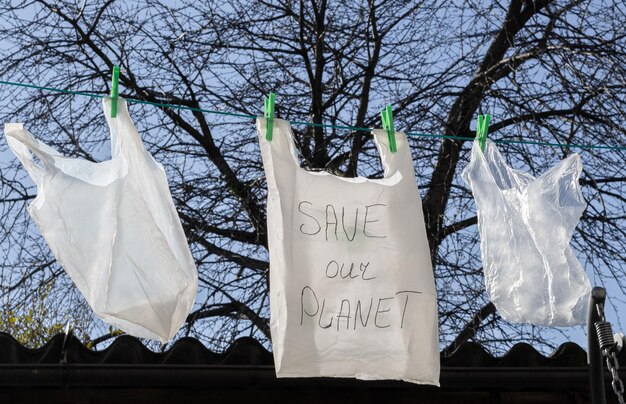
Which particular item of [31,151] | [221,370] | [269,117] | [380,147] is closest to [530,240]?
[380,147]

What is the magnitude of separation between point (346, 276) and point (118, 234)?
0.61 meters

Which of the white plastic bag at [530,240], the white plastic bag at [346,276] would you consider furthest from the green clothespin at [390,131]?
the white plastic bag at [530,240]

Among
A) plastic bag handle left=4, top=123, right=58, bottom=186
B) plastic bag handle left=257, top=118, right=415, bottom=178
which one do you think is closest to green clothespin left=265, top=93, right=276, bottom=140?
plastic bag handle left=257, top=118, right=415, bottom=178

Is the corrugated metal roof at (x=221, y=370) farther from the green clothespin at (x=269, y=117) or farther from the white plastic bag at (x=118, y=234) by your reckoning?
the green clothespin at (x=269, y=117)

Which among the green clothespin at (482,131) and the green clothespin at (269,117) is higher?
the green clothespin at (482,131)

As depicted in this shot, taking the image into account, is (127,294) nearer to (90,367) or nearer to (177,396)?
(90,367)

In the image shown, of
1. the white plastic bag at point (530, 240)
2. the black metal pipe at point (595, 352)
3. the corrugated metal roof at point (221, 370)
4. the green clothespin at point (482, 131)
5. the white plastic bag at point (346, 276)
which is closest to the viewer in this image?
the black metal pipe at point (595, 352)

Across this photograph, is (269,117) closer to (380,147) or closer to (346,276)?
(380,147)

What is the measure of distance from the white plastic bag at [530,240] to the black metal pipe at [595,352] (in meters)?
0.38

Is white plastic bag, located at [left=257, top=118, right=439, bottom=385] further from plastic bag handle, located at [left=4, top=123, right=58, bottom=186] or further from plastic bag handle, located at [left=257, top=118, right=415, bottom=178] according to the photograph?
plastic bag handle, located at [left=4, top=123, right=58, bottom=186]

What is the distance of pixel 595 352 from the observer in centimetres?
226

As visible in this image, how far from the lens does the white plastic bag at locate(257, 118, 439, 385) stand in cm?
240

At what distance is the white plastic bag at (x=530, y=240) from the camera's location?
2.66 meters

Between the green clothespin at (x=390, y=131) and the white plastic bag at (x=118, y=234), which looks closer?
the white plastic bag at (x=118, y=234)
